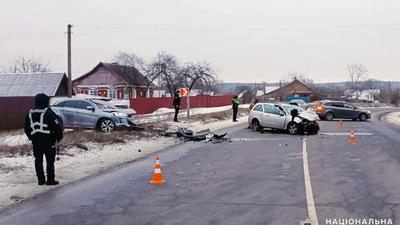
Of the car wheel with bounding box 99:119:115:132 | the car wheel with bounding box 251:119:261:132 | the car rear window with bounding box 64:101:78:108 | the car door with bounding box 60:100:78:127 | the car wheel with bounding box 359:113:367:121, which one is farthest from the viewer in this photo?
the car wheel with bounding box 359:113:367:121

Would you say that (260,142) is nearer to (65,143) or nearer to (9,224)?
(65,143)

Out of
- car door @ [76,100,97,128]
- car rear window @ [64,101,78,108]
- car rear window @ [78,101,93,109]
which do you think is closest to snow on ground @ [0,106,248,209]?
car door @ [76,100,97,128]

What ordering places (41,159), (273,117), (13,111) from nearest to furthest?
(41,159) < (273,117) < (13,111)

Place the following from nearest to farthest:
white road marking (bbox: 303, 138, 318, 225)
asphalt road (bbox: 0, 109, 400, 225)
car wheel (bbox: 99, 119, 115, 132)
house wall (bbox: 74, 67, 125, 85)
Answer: white road marking (bbox: 303, 138, 318, 225) < asphalt road (bbox: 0, 109, 400, 225) < car wheel (bbox: 99, 119, 115, 132) < house wall (bbox: 74, 67, 125, 85)

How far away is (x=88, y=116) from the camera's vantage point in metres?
20.9

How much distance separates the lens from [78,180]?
1022 centimetres

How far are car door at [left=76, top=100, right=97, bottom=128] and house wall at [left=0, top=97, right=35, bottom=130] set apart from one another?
9273 millimetres

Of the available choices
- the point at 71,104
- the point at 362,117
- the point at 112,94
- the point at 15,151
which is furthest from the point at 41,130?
the point at 112,94

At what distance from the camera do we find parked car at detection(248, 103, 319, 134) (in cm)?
2162

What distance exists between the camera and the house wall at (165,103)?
153 ft

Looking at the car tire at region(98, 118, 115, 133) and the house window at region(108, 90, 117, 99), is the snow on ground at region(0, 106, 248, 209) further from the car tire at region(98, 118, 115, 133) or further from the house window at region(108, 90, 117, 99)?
the house window at region(108, 90, 117, 99)

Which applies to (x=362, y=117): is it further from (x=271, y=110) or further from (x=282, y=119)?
(x=282, y=119)

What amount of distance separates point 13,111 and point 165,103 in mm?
23865

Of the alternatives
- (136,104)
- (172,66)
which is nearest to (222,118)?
(136,104)
